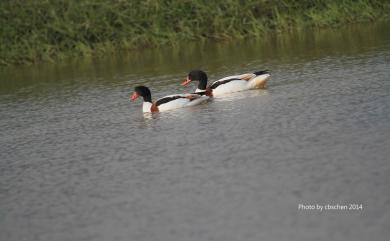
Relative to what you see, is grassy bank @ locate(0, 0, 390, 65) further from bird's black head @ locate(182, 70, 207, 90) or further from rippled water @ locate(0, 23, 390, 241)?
bird's black head @ locate(182, 70, 207, 90)

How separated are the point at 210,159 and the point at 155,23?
50.7 feet

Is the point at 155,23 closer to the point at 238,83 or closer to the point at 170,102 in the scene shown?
the point at 238,83

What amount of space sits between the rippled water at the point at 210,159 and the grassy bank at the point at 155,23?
6029 millimetres

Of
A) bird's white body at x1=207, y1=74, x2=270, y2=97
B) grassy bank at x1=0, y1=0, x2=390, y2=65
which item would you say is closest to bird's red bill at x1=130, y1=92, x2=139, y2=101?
bird's white body at x1=207, y1=74, x2=270, y2=97

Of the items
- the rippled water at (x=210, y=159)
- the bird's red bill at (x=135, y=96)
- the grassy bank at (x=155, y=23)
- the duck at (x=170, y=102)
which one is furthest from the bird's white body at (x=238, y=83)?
the grassy bank at (x=155, y=23)

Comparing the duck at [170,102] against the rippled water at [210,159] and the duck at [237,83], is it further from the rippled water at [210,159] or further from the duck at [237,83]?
the duck at [237,83]

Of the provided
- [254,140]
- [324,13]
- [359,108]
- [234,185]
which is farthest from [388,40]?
[234,185]

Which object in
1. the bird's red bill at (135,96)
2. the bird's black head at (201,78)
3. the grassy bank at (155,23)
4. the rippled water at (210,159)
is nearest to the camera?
the rippled water at (210,159)

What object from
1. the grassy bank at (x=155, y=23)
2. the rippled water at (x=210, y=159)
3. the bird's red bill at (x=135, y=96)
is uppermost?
the grassy bank at (x=155, y=23)

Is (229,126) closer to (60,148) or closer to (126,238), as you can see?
(60,148)

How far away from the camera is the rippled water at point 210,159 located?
867 centimetres

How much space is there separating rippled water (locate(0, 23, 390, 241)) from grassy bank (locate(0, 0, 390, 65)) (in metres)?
6.03

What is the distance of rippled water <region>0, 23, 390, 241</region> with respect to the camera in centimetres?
867

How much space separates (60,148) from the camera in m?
13.5
